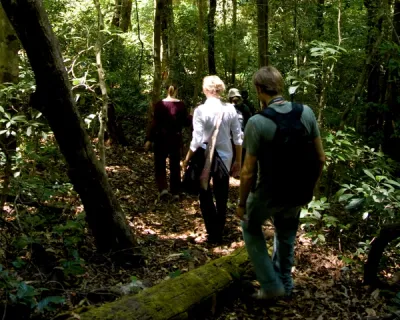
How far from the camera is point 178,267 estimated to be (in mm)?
4992

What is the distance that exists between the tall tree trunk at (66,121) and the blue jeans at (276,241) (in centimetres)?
164

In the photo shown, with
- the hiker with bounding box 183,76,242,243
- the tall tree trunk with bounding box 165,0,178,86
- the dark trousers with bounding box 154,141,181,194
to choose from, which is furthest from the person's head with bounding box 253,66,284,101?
the tall tree trunk with bounding box 165,0,178,86

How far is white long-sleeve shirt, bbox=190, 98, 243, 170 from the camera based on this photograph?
5617 millimetres

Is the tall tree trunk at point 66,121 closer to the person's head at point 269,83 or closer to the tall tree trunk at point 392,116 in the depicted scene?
the person's head at point 269,83

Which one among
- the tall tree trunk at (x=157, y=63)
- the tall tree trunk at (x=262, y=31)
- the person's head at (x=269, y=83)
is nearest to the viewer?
the person's head at (x=269, y=83)

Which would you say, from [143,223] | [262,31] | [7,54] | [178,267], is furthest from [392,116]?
[7,54]

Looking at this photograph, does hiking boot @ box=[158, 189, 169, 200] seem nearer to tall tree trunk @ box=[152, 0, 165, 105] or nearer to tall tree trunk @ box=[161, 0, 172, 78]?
tall tree trunk @ box=[152, 0, 165, 105]

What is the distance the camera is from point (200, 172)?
18.6 feet

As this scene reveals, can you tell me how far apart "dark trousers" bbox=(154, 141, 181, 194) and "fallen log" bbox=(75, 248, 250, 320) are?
13.5 feet

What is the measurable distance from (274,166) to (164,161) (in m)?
5.17

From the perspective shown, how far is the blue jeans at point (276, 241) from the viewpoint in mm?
3568

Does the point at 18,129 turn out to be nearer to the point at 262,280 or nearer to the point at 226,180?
the point at 226,180

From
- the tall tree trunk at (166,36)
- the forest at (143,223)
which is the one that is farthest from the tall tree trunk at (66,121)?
the tall tree trunk at (166,36)

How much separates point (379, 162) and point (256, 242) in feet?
10.8
